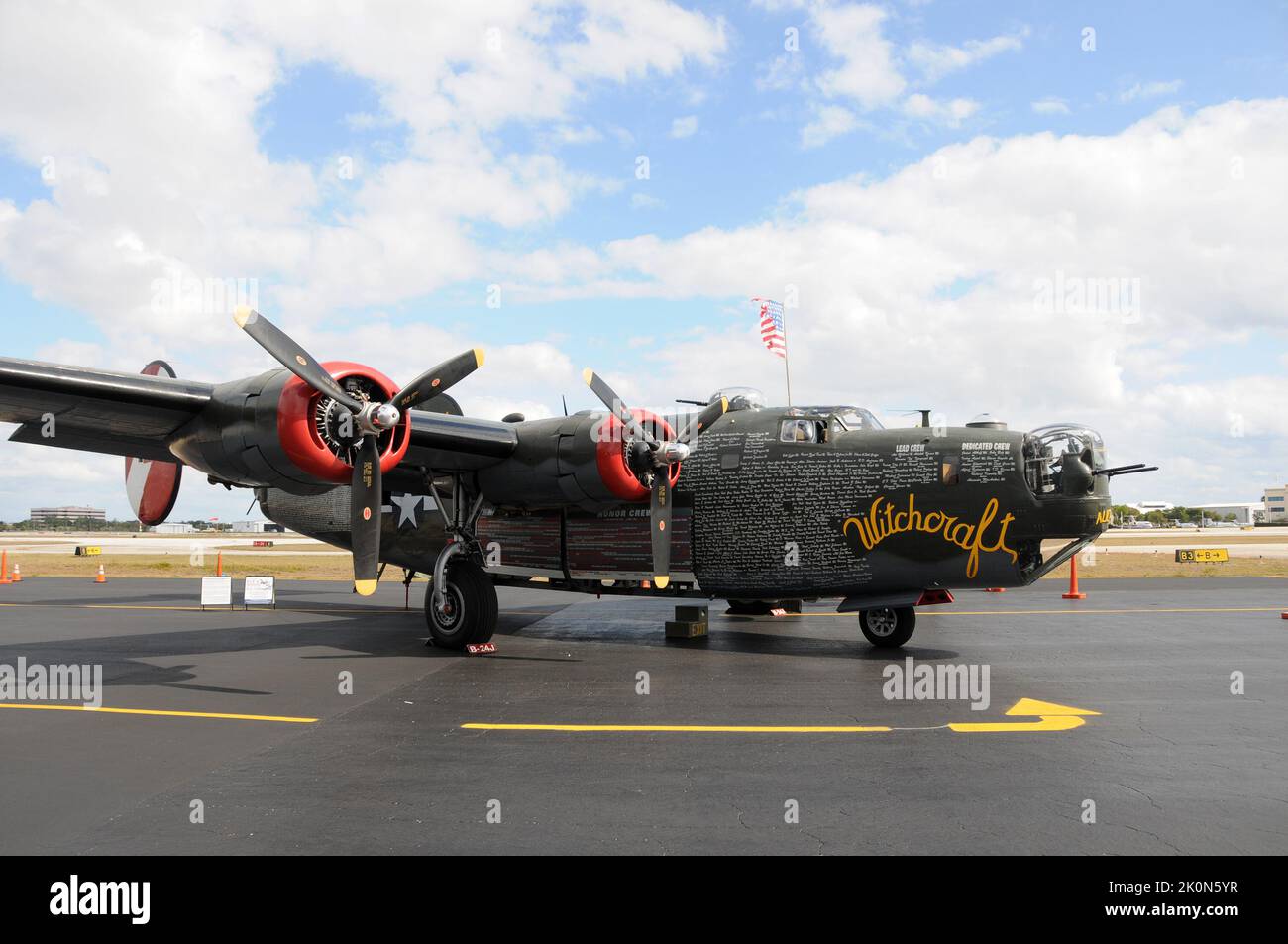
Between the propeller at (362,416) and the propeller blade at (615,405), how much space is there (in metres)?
2.84

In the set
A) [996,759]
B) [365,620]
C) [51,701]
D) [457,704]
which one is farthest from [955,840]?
[365,620]

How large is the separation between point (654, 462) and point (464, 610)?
4360 mm

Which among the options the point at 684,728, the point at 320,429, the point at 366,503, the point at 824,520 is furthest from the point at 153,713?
the point at 824,520

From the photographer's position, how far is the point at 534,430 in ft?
51.1

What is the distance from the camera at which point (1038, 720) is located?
31.7 feet

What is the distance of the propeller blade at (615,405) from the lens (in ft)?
49.2

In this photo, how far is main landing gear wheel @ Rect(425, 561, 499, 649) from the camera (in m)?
15.4

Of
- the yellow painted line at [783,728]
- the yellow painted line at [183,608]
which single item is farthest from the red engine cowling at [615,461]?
the yellow painted line at [183,608]

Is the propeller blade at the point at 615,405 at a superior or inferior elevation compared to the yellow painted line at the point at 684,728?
superior

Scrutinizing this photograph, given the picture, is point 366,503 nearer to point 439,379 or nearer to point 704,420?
point 439,379

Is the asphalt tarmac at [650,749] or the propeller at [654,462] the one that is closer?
the asphalt tarmac at [650,749]

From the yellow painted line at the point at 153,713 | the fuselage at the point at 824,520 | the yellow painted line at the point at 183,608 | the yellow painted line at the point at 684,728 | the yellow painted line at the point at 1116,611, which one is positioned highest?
the fuselage at the point at 824,520

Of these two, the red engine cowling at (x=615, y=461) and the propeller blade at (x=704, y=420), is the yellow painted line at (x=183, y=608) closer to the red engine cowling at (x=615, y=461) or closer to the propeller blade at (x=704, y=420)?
the red engine cowling at (x=615, y=461)

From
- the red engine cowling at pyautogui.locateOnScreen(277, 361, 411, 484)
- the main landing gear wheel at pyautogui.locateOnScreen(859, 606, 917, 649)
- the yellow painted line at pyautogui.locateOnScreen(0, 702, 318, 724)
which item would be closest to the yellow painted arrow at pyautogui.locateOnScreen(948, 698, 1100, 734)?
the main landing gear wheel at pyautogui.locateOnScreen(859, 606, 917, 649)
